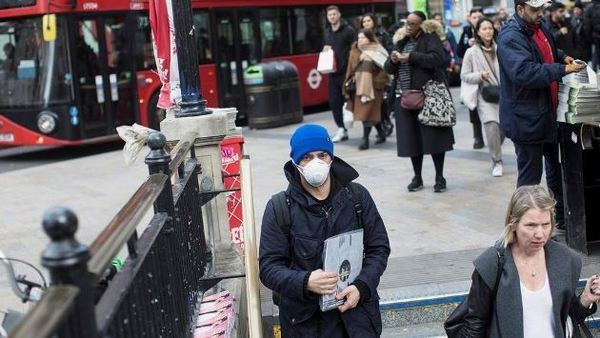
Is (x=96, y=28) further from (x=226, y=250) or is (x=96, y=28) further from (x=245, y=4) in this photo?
(x=226, y=250)

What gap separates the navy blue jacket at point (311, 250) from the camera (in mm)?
3660

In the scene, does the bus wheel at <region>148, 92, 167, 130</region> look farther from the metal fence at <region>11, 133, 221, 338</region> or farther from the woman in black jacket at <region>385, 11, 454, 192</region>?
the metal fence at <region>11, 133, 221, 338</region>

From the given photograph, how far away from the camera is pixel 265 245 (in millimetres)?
3707

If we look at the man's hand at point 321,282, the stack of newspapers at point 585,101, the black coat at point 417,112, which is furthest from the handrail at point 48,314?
the black coat at point 417,112

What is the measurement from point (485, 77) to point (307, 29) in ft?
30.8

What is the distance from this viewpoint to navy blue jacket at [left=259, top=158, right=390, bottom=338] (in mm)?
3660

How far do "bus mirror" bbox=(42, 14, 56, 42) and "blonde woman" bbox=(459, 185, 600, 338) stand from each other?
11083 mm

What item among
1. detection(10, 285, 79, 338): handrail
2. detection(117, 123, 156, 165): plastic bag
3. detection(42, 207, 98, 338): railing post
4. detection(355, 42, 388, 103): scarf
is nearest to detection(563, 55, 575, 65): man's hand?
detection(117, 123, 156, 165): plastic bag

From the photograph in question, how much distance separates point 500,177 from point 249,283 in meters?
5.20

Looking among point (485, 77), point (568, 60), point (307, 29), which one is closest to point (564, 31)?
point (307, 29)

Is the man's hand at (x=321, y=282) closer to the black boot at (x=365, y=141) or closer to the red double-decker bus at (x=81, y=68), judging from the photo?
the black boot at (x=365, y=141)

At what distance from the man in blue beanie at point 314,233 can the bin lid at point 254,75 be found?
11639 mm

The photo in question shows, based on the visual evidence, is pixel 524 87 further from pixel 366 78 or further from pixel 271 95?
pixel 271 95

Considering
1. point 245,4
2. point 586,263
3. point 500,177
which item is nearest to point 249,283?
point 586,263
